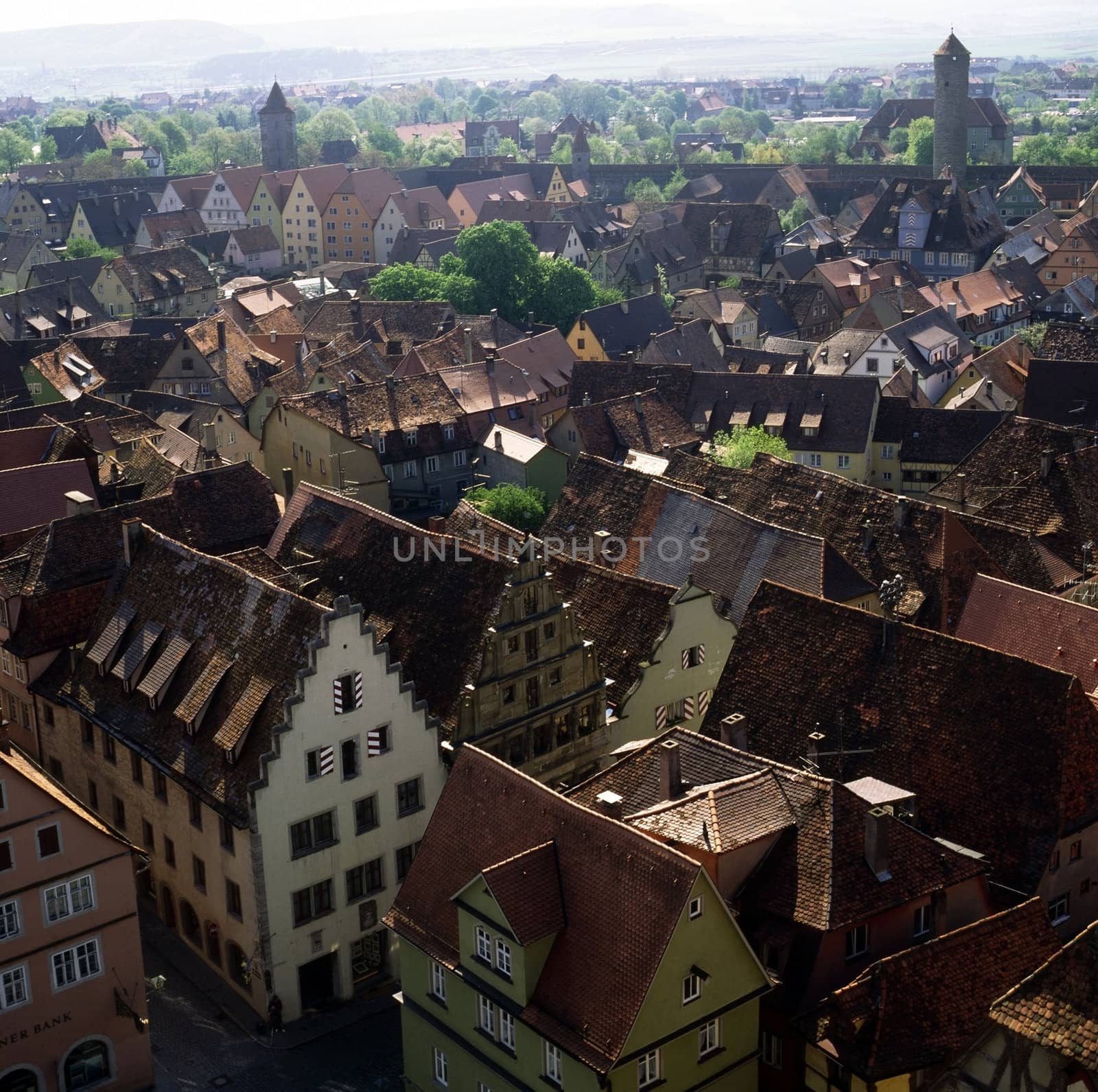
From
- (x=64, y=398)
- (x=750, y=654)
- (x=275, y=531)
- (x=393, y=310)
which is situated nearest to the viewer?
(x=750, y=654)

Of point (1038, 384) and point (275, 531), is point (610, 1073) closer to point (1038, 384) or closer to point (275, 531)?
point (275, 531)

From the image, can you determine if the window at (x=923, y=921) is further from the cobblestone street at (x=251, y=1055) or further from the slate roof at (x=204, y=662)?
the slate roof at (x=204, y=662)

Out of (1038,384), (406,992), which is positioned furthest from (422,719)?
(1038,384)

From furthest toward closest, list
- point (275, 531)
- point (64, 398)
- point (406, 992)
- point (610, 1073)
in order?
A: point (64, 398) < point (275, 531) < point (406, 992) < point (610, 1073)

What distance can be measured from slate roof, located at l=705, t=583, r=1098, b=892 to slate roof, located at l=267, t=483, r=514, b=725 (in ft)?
29.7

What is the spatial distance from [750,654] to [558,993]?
18621 millimetres

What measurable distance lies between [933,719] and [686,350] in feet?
279

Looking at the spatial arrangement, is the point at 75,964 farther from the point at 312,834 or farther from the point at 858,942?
the point at 858,942

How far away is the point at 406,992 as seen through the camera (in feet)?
163

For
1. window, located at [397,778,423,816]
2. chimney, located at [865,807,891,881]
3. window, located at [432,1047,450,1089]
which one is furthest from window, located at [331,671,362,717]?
chimney, located at [865,807,891,881]

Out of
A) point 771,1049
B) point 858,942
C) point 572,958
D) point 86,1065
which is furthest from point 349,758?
point 858,942

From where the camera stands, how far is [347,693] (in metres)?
55.5

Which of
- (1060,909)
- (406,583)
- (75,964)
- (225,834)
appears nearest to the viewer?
(75,964)

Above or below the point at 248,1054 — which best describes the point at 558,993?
above
